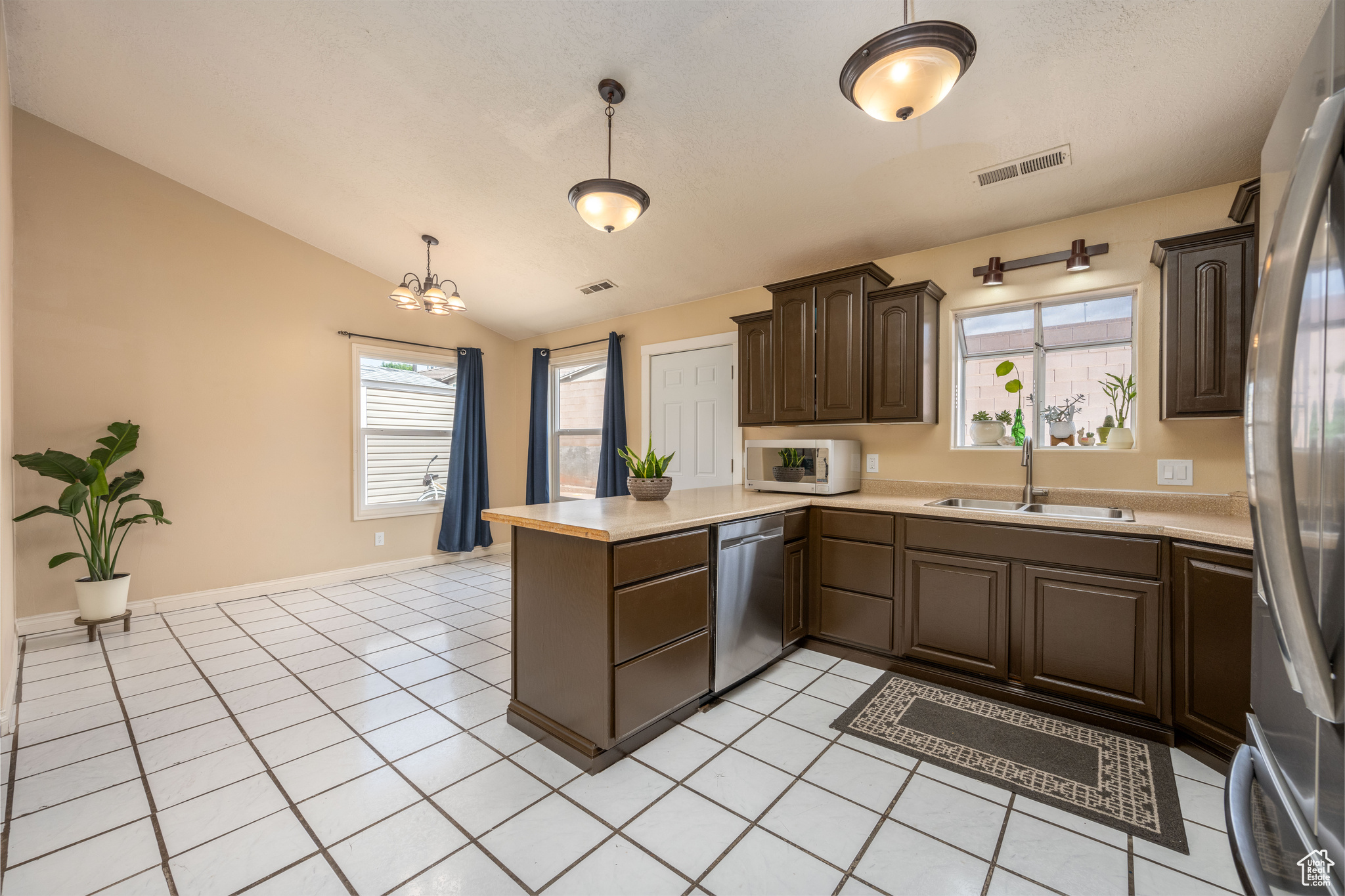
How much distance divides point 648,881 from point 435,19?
133 inches

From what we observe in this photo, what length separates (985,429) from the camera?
10.7ft

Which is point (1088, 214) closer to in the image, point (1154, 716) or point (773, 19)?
point (773, 19)

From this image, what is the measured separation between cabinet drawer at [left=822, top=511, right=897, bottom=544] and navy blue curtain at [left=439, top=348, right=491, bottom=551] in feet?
12.2

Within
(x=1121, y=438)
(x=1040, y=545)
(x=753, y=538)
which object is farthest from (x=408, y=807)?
(x=1121, y=438)

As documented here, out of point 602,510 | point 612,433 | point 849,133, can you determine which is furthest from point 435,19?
point 612,433

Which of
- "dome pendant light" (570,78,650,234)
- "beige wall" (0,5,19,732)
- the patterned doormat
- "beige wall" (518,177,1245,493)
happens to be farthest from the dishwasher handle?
"beige wall" (0,5,19,732)

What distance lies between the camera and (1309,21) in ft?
5.99

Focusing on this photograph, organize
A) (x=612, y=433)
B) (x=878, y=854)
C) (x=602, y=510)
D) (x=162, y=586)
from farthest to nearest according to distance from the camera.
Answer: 1. (x=612, y=433)
2. (x=162, y=586)
3. (x=602, y=510)
4. (x=878, y=854)

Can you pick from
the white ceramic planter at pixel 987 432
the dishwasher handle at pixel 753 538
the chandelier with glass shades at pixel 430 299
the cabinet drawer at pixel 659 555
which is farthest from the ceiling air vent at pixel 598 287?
the white ceramic planter at pixel 987 432

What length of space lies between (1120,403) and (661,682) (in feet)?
9.35

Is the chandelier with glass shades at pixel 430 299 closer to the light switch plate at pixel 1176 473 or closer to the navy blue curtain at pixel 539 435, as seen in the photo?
the navy blue curtain at pixel 539 435

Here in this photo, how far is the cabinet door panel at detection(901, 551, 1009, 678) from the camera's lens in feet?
8.45

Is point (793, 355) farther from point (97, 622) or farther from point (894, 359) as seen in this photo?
point (97, 622)

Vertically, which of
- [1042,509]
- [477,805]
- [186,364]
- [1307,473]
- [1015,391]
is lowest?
[477,805]
